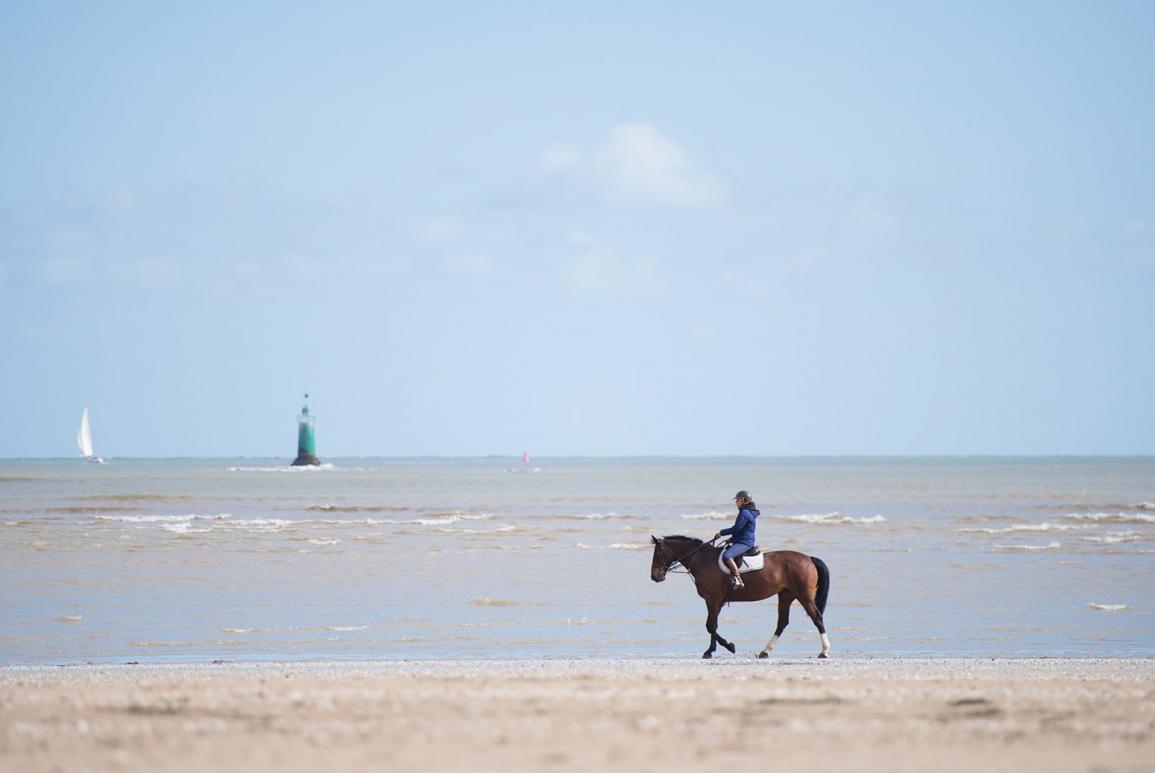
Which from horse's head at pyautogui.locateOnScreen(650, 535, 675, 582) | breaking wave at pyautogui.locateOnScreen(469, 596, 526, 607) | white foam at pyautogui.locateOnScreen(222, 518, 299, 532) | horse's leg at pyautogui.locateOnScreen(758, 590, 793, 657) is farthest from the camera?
white foam at pyautogui.locateOnScreen(222, 518, 299, 532)

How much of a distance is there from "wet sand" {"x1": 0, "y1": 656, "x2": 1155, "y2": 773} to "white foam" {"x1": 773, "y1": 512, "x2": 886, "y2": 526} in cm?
3623

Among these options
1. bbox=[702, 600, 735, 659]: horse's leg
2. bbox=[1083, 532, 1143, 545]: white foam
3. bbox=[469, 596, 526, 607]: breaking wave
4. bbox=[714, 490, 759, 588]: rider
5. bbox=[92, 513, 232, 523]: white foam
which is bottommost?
bbox=[92, 513, 232, 523]: white foam

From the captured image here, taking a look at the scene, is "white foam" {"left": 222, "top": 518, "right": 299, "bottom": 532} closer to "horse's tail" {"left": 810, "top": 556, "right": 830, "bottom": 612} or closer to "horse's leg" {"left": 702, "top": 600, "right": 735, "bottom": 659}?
"horse's leg" {"left": 702, "top": 600, "right": 735, "bottom": 659}

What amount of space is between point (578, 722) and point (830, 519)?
141 ft

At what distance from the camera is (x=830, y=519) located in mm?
51125

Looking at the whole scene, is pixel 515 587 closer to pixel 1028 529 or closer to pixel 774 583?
pixel 774 583

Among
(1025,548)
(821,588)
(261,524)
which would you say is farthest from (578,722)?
(261,524)

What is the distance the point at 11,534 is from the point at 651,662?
30445 mm

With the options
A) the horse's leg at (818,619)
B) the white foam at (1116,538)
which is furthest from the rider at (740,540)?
the white foam at (1116,538)

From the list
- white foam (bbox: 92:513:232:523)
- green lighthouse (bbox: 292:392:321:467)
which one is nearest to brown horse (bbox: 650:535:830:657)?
white foam (bbox: 92:513:232:523)

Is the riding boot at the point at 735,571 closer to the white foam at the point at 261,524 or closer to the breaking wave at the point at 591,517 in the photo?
the white foam at the point at 261,524

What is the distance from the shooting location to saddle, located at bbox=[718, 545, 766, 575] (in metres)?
16.8

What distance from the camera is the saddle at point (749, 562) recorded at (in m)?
16.8

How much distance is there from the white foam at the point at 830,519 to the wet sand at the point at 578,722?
36229mm
